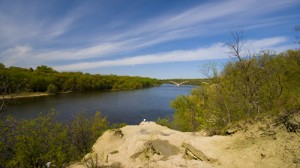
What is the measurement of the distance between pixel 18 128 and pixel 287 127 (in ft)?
51.1

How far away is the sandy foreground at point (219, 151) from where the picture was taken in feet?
29.1

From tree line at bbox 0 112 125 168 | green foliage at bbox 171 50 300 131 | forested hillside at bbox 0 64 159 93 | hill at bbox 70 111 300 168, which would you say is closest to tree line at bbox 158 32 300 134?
green foliage at bbox 171 50 300 131

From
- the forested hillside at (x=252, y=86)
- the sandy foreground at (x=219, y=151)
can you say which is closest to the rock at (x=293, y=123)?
the sandy foreground at (x=219, y=151)

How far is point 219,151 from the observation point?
10.3 m

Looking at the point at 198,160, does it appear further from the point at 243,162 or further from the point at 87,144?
the point at 87,144

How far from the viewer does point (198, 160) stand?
33.2 feet

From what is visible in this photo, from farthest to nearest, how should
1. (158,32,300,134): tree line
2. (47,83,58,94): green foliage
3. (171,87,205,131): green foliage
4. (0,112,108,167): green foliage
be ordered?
(47,83,58,94): green foliage
(171,87,205,131): green foliage
(158,32,300,134): tree line
(0,112,108,167): green foliage

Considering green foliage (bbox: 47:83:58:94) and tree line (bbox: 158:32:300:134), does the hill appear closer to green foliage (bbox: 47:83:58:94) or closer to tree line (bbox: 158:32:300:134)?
tree line (bbox: 158:32:300:134)

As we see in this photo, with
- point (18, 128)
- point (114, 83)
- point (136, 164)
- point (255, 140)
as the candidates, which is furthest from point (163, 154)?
point (114, 83)

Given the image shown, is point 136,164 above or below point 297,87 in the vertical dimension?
below

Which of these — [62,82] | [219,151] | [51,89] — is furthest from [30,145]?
[62,82]

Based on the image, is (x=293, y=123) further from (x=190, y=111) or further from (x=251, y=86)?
(x=190, y=111)

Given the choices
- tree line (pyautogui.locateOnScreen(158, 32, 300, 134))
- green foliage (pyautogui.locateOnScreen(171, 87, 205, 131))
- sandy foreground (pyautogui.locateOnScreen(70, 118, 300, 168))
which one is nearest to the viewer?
sandy foreground (pyautogui.locateOnScreen(70, 118, 300, 168))

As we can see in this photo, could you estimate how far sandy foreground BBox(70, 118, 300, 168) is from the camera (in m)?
8.88
